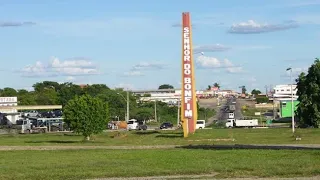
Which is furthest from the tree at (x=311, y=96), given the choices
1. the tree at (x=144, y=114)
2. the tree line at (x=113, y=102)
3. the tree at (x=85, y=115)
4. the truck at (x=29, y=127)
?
the tree at (x=144, y=114)

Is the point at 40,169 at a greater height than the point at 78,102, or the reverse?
the point at 78,102

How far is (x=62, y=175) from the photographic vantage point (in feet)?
81.8

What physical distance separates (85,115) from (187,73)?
40.3 ft

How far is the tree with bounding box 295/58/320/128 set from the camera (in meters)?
74.9

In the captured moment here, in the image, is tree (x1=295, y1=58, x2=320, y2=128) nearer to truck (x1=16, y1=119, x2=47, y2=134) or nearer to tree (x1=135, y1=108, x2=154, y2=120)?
truck (x1=16, y1=119, x2=47, y2=134)

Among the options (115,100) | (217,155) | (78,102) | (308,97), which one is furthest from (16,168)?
(115,100)

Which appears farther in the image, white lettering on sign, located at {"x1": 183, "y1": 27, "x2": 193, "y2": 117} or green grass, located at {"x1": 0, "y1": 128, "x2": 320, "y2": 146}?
white lettering on sign, located at {"x1": 183, "y1": 27, "x2": 193, "y2": 117}

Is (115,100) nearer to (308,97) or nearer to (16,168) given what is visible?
(308,97)

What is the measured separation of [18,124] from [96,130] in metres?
54.9

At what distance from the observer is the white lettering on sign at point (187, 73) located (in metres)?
69.4

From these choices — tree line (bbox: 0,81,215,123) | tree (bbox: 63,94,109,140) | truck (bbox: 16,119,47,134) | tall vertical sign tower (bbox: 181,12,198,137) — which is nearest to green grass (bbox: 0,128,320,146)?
tree (bbox: 63,94,109,140)

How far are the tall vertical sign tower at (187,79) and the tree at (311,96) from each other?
46.1 feet

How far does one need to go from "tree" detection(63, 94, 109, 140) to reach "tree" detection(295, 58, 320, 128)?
81.3 feet

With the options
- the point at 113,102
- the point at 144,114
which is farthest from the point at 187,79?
the point at 113,102
